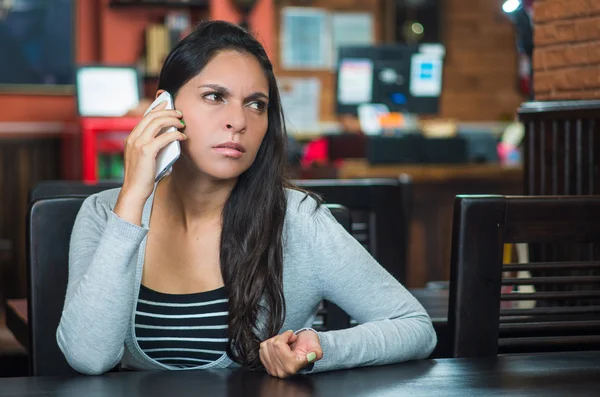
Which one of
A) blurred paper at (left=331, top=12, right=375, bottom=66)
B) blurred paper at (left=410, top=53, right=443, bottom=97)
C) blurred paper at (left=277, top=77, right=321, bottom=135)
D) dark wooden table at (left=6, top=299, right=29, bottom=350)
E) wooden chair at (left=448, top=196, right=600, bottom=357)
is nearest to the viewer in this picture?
wooden chair at (left=448, top=196, right=600, bottom=357)

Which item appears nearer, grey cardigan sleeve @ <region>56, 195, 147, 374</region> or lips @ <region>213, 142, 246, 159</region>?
grey cardigan sleeve @ <region>56, 195, 147, 374</region>

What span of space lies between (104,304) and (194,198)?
32 centimetres

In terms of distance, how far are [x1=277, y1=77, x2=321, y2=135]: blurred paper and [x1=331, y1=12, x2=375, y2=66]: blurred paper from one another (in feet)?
1.21

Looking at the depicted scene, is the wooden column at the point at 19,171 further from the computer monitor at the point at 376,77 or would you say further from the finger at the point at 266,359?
the finger at the point at 266,359

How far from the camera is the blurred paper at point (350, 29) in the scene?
8.70 metres

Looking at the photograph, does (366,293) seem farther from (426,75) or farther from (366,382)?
(426,75)

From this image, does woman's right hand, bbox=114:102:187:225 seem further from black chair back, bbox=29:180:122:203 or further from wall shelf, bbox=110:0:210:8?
wall shelf, bbox=110:0:210:8

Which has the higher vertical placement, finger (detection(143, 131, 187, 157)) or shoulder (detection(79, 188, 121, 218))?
finger (detection(143, 131, 187, 157))

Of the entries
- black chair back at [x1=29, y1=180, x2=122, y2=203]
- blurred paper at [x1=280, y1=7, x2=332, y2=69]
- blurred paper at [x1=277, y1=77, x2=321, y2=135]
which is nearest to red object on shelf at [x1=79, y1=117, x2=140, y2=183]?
blurred paper at [x1=277, y1=77, x2=321, y2=135]

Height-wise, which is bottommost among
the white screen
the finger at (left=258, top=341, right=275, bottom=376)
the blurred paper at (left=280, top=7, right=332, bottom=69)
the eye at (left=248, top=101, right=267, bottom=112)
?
the finger at (left=258, top=341, right=275, bottom=376)

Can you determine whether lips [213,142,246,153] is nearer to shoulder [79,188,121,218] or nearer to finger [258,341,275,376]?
shoulder [79,188,121,218]

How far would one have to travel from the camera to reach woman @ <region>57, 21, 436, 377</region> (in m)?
1.58

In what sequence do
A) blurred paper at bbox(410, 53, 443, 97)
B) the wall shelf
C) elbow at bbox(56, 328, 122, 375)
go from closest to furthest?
elbow at bbox(56, 328, 122, 375) < blurred paper at bbox(410, 53, 443, 97) < the wall shelf

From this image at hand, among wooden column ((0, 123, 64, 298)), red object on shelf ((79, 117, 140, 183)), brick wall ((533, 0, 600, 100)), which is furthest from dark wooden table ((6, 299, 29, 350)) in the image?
wooden column ((0, 123, 64, 298))
